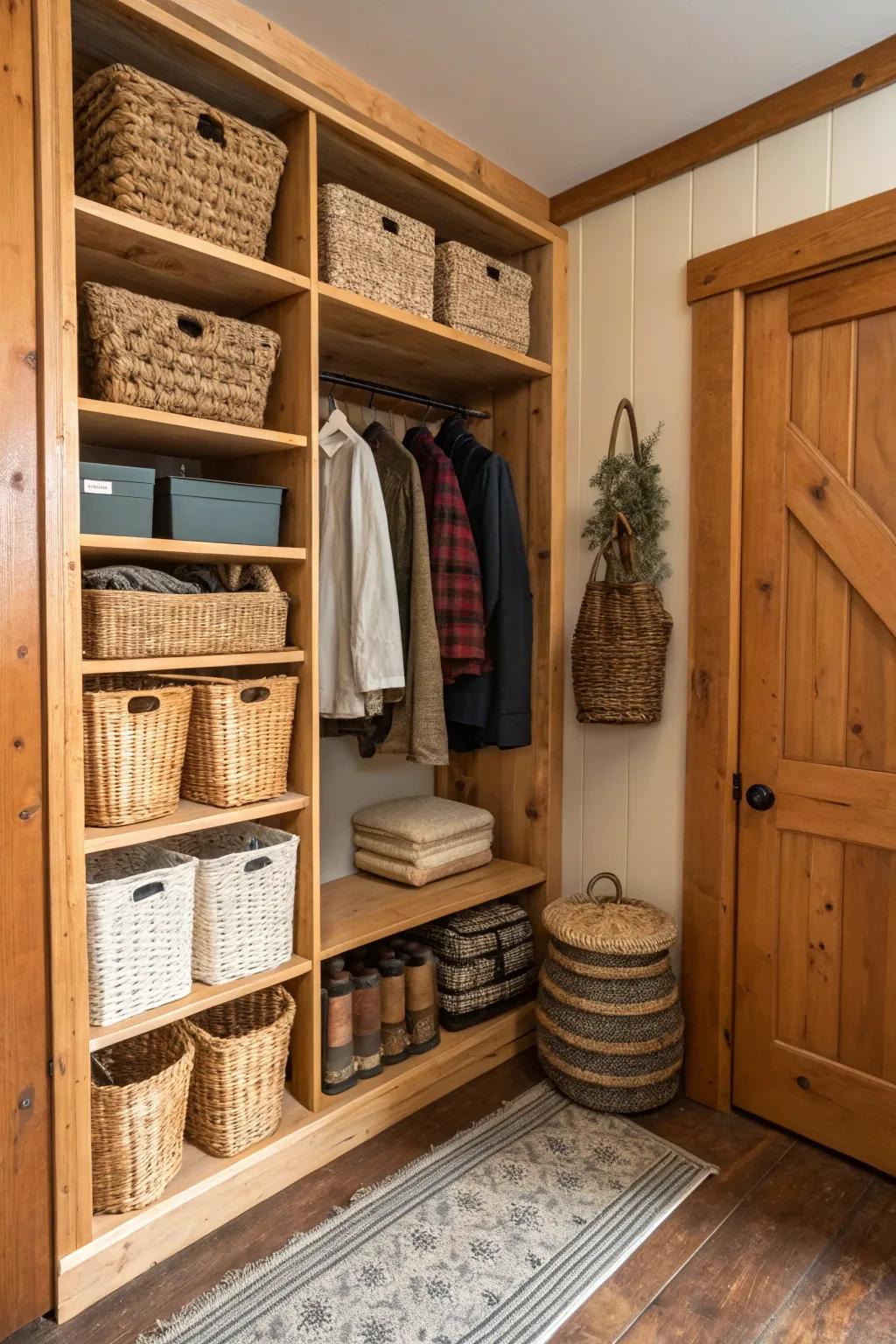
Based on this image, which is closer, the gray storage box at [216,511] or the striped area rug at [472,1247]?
the striped area rug at [472,1247]

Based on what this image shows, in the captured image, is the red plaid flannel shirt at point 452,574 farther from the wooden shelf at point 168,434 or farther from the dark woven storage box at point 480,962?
the dark woven storage box at point 480,962

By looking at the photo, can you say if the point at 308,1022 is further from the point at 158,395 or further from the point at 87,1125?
the point at 158,395

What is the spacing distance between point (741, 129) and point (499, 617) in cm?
143

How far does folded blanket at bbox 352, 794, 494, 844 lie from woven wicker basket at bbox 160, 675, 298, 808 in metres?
0.64

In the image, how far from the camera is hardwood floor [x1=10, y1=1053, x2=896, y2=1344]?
1618 millimetres

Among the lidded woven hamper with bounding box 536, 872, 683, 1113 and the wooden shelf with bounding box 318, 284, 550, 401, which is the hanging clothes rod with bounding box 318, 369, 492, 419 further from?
the lidded woven hamper with bounding box 536, 872, 683, 1113

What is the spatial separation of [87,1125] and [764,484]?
2125 mm

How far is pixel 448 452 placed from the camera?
2672mm

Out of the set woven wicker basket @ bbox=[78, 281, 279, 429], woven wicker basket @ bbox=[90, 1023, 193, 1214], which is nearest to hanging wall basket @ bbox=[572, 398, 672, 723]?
woven wicker basket @ bbox=[78, 281, 279, 429]

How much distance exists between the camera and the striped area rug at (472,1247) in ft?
5.29

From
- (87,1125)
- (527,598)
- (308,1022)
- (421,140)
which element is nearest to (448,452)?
(527,598)

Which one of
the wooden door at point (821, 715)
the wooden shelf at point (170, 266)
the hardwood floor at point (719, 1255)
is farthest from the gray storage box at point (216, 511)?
the hardwood floor at point (719, 1255)

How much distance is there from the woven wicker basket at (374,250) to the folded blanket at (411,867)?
156 centimetres

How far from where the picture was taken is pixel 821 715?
217 centimetres
